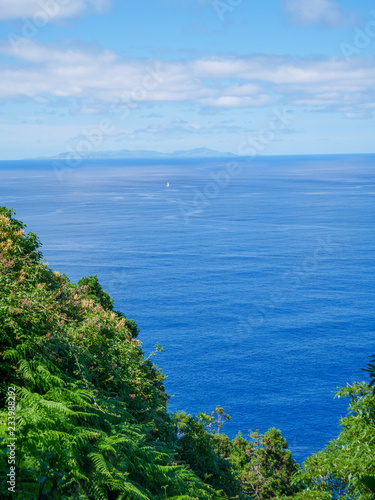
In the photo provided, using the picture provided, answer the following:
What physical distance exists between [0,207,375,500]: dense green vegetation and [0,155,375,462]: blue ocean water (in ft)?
152

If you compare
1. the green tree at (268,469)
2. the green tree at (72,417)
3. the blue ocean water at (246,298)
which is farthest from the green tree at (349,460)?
the blue ocean water at (246,298)

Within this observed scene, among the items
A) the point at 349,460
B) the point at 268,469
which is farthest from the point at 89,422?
the point at 268,469

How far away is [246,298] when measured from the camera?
93750 millimetres

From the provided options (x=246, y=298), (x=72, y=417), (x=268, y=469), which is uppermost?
(x=246, y=298)

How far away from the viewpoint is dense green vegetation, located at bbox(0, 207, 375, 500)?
24.5 ft

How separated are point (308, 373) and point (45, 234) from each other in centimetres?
8868

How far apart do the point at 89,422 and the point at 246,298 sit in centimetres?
8564

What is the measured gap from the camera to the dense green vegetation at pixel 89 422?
7.46 meters

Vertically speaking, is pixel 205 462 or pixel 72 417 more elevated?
pixel 72 417

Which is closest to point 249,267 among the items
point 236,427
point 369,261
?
point 369,261

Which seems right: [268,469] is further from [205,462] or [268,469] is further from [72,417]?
[72,417]

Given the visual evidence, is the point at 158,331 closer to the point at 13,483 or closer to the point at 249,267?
the point at 249,267

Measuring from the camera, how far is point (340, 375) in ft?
225

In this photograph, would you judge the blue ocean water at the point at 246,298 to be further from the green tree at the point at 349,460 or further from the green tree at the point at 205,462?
the green tree at the point at 349,460
